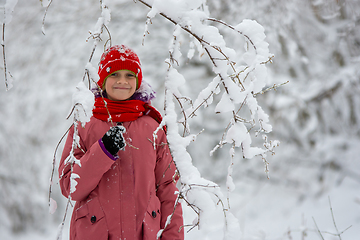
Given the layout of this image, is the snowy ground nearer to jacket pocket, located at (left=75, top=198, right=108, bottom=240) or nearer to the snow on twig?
jacket pocket, located at (left=75, top=198, right=108, bottom=240)

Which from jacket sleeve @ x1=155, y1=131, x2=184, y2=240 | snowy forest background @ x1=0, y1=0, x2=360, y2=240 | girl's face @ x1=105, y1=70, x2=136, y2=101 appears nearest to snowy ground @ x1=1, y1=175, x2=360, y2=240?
snowy forest background @ x1=0, y1=0, x2=360, y2=240

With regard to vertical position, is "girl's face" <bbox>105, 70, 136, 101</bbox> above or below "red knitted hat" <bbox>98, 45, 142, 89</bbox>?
below

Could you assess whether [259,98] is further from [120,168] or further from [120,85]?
[120,168]

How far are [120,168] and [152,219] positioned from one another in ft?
1.03

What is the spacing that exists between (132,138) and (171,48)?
0.68m

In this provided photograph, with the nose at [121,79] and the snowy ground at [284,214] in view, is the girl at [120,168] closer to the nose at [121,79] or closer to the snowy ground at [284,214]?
the nose at [121,79]

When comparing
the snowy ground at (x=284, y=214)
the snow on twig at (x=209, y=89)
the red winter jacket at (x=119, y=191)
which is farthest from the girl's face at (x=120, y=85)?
the snowy ground at (x=284, y=214)

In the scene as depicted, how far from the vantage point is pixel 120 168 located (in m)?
1.32

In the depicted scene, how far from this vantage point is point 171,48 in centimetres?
83

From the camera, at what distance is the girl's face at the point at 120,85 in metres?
1.44

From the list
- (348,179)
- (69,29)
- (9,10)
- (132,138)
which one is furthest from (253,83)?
(348,179)

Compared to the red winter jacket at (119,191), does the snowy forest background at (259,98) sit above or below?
above

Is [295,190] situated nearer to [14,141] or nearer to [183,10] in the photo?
[183,10]

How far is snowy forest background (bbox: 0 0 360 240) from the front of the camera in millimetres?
3928
